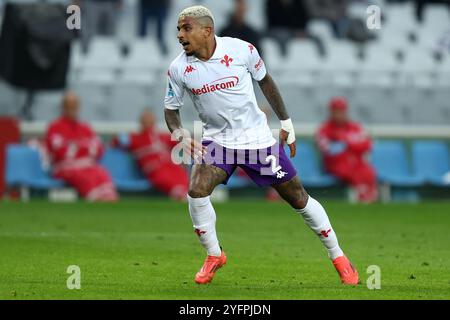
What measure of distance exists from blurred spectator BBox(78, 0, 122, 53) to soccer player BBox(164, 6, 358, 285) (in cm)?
1336

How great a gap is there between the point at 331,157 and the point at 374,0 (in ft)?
17.9

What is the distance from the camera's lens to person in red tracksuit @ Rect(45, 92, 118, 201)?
2019 cm

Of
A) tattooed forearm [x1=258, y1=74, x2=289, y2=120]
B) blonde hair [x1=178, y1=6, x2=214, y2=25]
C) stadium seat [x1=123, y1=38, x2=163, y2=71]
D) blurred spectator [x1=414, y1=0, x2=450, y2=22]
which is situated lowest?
stadium seat [x1=123, y1=38, x2=163, y2=71]

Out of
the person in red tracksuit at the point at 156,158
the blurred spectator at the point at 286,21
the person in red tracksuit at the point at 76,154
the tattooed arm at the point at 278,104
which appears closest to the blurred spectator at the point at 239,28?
the blurred spectator at the point at 286,21

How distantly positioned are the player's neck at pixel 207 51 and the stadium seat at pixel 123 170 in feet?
38.1

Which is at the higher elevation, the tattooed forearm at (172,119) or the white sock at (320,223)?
the tattooed forearm at (172,119)

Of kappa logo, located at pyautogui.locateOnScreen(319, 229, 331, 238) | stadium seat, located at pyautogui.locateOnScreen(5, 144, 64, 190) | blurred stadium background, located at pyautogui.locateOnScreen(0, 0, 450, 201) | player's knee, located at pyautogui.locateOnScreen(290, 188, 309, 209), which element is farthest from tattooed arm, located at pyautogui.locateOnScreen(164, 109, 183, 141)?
stadium seat, located at pyautogui.locateOnScreen(5, 144, 64, 190)

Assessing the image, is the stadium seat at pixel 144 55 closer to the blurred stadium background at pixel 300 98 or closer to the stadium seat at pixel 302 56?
the blurred stadium background at pixel 300 98

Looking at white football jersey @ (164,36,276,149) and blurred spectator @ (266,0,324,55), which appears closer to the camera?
white football jersey @ (164,36,276,149)

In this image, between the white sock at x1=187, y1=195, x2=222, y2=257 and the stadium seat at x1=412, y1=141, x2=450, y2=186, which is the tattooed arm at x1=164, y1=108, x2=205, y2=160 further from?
the stadium seat at x1=412, y1=141, x2=450, y2=186

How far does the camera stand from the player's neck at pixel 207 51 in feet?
31.3

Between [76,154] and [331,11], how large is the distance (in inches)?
287

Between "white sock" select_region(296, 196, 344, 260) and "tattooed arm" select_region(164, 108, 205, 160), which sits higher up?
"tattooed arm" select_region(164, 108, 205, 160)

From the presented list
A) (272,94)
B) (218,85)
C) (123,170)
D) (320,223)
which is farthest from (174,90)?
(123,170)
